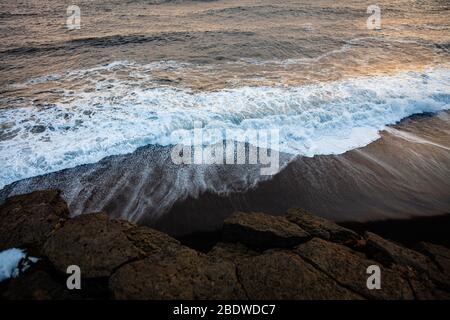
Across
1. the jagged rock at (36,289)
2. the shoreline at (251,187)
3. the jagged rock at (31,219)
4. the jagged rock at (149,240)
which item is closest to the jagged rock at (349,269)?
the shoreline at (251,187)

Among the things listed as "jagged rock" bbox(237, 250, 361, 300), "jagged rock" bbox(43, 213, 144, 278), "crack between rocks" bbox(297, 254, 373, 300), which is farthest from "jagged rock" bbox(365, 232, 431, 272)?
"jagged rock" bbox(43, 213, 144, 278)

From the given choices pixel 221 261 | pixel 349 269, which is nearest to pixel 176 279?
pixel 221 261

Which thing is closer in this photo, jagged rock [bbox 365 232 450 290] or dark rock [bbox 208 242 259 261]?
jagged rock [bbox 365 232 450 290]

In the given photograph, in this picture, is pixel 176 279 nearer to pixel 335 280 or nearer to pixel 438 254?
pixel 335 280

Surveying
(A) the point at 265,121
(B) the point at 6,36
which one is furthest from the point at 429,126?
(B) the point at 6,36

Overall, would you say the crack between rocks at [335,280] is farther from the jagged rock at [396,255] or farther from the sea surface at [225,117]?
the sea surface at [225,117]

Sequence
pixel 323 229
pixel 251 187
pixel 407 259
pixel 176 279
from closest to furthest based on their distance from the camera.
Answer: pixel 176 279
pixel 407 259
pixel 323 229
pixel 251 187

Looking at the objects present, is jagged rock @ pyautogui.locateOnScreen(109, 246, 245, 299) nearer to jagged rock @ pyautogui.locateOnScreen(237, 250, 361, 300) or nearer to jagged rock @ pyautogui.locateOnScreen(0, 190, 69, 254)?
jagged rock @ pyautogui.locateOnScreen(237, 250, 361, 300)
